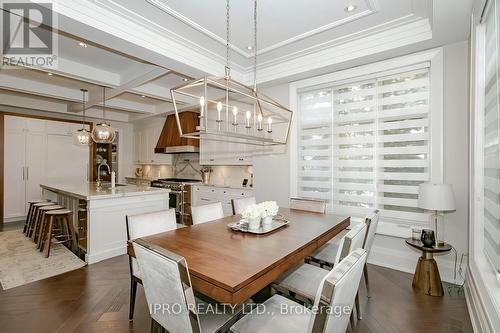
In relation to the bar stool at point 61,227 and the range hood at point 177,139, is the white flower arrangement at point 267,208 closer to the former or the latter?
the bar stool at point 61,227

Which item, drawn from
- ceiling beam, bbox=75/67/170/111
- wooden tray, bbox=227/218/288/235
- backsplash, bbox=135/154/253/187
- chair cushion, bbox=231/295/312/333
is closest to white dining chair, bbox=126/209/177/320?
wooden tray, bbox=227/218/288/235

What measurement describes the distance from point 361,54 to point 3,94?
22.7 ft

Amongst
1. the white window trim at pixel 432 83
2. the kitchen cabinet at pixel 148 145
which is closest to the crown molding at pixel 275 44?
the white window trim at pixel 432 83

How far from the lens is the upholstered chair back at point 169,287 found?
1.15 metres

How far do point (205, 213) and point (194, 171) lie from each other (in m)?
4.01

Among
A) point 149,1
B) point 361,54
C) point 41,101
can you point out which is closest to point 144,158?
point 41,101

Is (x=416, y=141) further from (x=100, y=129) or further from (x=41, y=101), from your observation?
(x=41, y=101)

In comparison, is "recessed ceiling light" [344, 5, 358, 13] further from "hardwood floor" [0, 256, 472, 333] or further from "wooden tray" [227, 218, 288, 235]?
"hardwood floor" [0, 256, 472, 333]

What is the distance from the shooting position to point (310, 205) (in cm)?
315

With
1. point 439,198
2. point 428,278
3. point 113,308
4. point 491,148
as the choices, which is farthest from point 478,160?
point 113,308

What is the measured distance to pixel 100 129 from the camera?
14.6 feet

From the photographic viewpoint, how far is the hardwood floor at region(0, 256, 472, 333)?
201cm

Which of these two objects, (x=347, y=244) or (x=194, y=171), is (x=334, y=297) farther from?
(x=194, y=171)

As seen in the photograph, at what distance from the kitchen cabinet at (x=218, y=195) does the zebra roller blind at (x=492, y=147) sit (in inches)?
128
